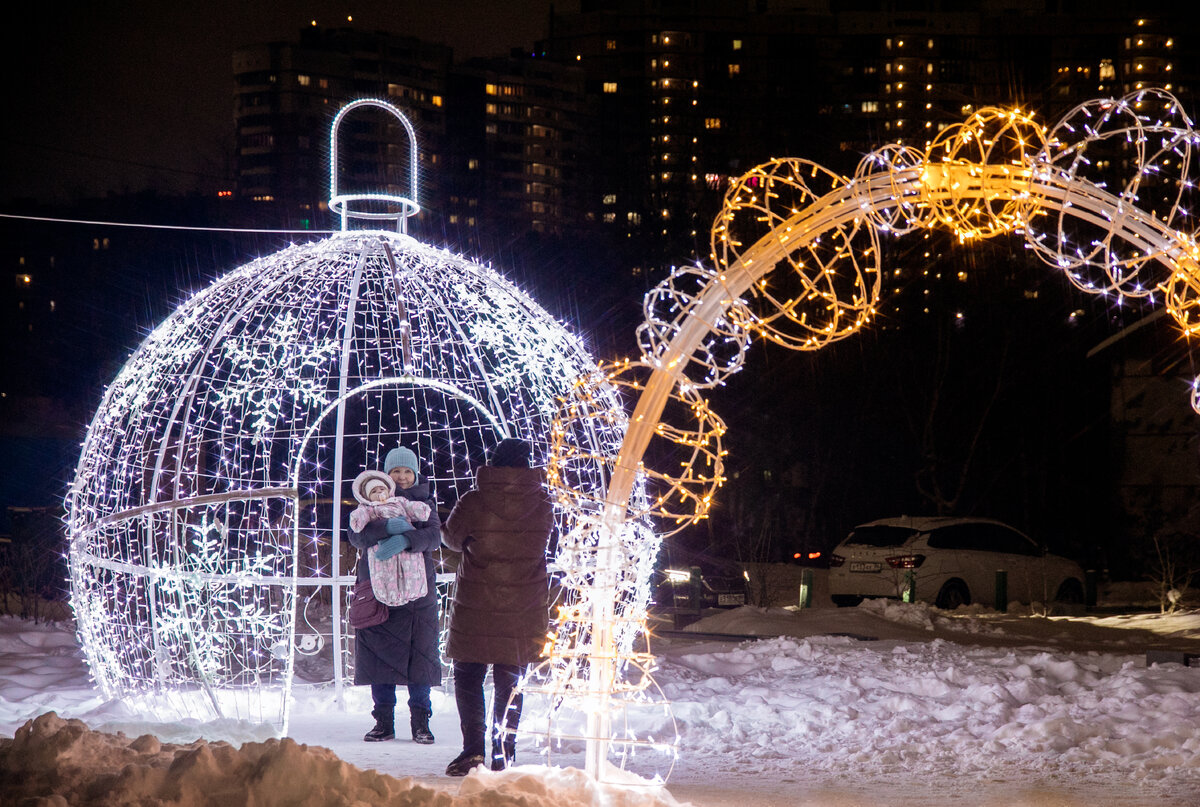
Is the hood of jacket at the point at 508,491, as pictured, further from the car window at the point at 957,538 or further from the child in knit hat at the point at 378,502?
the car window at the point at 957,538

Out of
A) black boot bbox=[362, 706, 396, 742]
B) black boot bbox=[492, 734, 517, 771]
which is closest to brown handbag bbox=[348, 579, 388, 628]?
→ black boot bbox=[362, 706, 396, 742]

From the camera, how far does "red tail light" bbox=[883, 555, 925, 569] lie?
44.2ft

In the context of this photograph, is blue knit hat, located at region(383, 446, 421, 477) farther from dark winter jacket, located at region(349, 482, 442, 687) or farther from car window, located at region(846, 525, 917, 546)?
car window, located at region(846, 525, 917, 546)

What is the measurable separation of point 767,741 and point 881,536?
27.2 feet

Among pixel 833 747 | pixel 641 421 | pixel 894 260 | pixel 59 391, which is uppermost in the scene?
pixel 894 260

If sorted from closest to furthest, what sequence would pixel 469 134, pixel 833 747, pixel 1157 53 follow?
1. pixel 833 747
2. pixel 1157 53
3. pixel 469 134

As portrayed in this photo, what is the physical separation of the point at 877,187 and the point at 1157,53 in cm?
7751

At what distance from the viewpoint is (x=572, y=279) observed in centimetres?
2255

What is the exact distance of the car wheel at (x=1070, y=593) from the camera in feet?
49.4

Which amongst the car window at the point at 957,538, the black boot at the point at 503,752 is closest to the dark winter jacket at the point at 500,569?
the black boot at the point at 503,752

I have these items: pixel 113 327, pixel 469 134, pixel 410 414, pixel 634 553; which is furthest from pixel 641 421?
pixel 469 134

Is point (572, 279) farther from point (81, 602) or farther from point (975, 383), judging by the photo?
point (81, 602)

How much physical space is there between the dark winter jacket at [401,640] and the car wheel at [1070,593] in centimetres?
1165

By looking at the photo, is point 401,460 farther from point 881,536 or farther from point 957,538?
point 957,538
